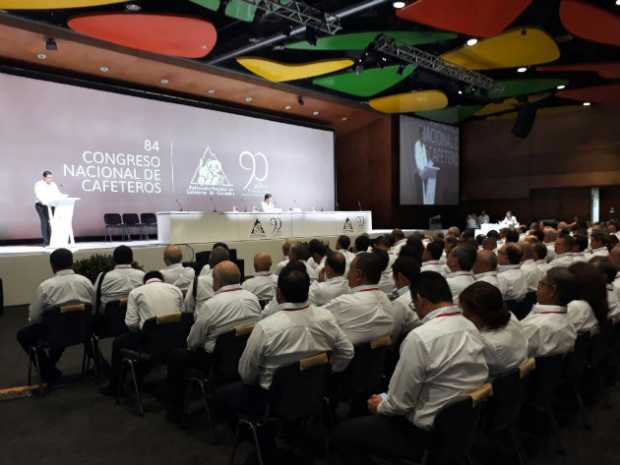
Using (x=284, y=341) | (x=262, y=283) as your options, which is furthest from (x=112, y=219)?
(x=284, y=341)

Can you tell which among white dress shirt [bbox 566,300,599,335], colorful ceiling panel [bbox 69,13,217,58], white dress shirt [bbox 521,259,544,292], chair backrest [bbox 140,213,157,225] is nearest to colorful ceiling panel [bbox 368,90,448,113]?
colorful ceiling panel [bbox 69,13,217,58]

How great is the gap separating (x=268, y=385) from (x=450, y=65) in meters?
11.1

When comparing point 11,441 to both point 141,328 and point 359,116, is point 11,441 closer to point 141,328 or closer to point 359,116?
point 141,328

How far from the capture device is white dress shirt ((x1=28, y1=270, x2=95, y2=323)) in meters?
3.87

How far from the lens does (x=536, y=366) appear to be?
105 inches

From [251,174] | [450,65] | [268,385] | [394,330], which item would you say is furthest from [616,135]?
[268,385]

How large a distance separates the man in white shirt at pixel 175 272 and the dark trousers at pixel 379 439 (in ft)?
9.68

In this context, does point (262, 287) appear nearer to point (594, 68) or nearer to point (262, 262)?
point (262, 262)

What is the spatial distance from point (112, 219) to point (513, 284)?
9.08 m

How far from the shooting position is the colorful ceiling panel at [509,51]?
948cm

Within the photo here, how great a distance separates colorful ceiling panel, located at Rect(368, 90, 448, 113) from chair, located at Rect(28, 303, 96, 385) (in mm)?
12042

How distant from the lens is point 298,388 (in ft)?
7.95

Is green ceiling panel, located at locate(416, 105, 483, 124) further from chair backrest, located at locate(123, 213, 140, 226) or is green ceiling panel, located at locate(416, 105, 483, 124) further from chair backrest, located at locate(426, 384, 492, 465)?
chair backrest, located at locate(426, 384, 492, 465)

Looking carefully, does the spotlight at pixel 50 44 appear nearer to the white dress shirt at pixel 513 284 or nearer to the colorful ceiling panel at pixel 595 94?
the white dress shirt at pixel 513 284
